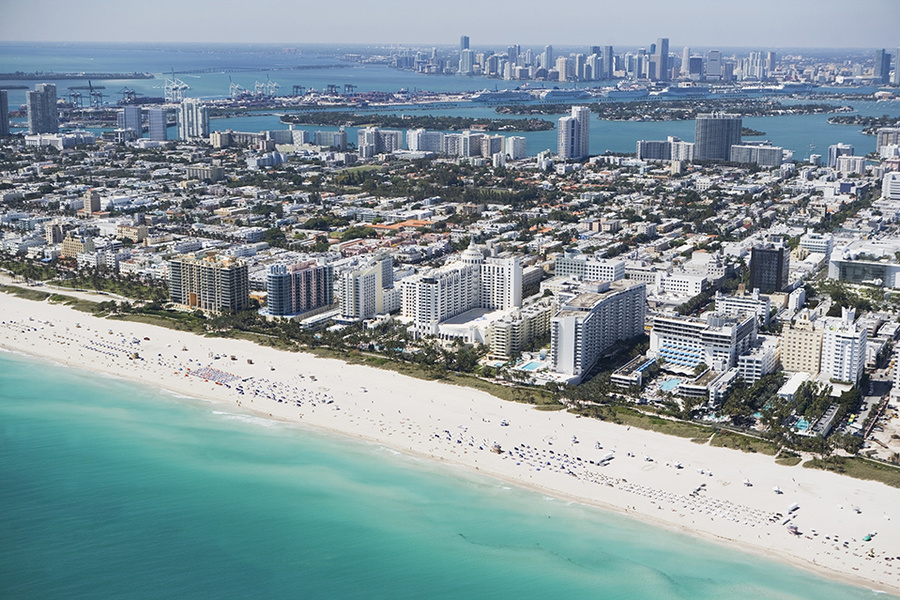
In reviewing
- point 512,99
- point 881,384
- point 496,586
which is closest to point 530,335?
point 881,384

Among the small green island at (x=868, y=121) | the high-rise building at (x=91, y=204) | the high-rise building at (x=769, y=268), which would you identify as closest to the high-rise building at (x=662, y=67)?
the small green island at (x=868, y=121)

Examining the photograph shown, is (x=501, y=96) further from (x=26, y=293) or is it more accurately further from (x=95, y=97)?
(x=26, y=293)

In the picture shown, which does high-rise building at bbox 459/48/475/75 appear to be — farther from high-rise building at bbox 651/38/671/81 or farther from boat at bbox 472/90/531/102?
boat at bbox 472/90/531/102

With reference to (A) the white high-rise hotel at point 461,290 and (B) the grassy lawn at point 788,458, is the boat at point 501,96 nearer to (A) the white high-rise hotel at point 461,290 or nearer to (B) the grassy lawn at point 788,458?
(A) the white high-rise hotel at point 461,290

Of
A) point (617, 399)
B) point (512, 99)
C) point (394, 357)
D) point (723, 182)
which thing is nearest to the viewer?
point (617, 399)

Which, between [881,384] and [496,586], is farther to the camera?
[881,384]

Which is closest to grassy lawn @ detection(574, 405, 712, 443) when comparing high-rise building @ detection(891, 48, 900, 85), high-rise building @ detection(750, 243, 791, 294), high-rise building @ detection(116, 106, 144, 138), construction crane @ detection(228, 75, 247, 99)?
high-rise building @ detection(750, 243, 791, 294)

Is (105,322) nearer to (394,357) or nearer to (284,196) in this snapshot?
(394,357)
